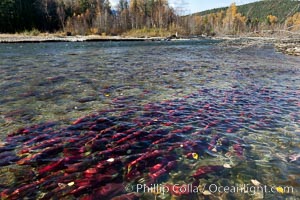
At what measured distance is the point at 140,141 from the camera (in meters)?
6.67

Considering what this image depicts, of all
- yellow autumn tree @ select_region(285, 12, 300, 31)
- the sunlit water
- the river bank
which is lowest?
the sunlit water

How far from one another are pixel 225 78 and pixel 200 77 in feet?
5.07

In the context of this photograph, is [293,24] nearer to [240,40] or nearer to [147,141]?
[240,40]

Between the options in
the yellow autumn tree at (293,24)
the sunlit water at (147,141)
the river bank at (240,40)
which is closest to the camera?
the sunlit water at (147,141)

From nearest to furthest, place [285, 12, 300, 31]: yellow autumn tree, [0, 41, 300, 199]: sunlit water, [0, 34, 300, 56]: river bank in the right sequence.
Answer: [0, 41, 300, 199]: sunlit water
[285, 12, 300, 31]: yellow autumn tree
[0, 34, 300, 56]: river bank

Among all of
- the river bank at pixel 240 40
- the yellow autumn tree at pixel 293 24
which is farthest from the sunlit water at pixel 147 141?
the river bank at pixel 240 40

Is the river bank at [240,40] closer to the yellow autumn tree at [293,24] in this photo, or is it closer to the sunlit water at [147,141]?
the yellow autumn tree at [293,24]

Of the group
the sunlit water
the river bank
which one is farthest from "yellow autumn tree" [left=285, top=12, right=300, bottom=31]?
the sunlit water

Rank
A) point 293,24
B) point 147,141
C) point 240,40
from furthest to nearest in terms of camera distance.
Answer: point 240,40
point 293,24
point 147,141

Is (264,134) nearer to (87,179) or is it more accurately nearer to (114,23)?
(87,179)

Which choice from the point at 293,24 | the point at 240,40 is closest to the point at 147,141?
the point at 293,24

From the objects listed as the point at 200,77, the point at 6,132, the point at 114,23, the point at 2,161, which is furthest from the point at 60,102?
the point at 114,23

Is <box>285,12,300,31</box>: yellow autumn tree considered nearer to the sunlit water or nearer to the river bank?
the river bank

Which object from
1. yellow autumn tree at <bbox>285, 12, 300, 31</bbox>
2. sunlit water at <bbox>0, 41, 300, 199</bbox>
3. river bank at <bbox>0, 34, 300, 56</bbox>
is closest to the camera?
sunlit water at <bbox>0, 41, 300, 199</bbox>
